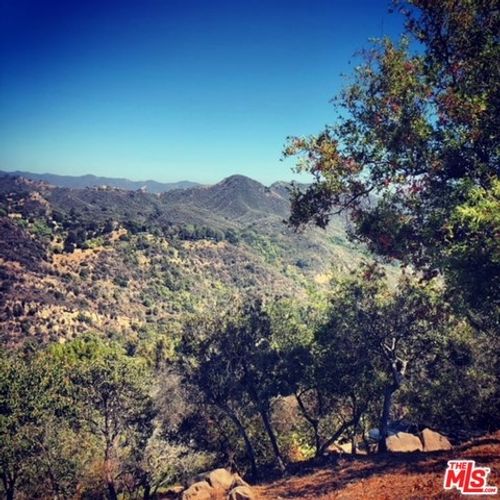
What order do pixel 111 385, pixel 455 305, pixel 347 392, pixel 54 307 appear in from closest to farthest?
pixel 455 305
pixel 347 392
pixel 111 385
pixel 54 307

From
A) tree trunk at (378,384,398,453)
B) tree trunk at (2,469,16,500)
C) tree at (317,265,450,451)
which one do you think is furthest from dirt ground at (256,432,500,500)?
tree trunk at (2,469,16,500)

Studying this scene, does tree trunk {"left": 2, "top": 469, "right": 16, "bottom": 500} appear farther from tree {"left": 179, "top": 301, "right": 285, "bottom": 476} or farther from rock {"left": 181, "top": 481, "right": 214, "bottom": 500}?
rock {"left": 181, "top": 481, "right": 214, "bottom": 500}

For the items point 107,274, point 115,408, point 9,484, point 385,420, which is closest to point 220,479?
point 385,420

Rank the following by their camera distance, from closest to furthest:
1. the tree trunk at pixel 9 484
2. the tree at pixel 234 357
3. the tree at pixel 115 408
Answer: the tree at pixel 234 357, the tree at pixel 115 408, the tree trunk at pixel 9 484

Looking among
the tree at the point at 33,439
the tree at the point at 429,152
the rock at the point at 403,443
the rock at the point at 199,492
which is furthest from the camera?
the tree at the point at 33,439

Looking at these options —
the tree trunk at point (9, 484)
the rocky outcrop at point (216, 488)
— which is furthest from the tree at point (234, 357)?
the tree trunk at point (9, 484)

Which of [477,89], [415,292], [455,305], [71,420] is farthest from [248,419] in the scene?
[477,89]

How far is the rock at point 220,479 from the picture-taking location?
17.2m

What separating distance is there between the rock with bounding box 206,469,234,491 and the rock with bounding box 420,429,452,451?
964 centimetres

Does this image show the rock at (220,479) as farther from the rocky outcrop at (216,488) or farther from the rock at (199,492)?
the rock at (199,492)

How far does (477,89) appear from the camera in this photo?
30.6ft

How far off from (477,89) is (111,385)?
2568 centimetres

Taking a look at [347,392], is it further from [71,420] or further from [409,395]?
[71,420]

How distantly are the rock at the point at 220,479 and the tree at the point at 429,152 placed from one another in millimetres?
13511
